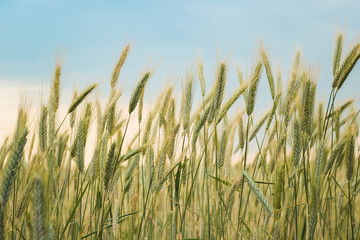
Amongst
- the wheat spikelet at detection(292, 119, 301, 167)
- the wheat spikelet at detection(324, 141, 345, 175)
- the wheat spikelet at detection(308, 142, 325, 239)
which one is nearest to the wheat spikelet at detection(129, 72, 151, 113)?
the wheat spikelet at detection(292, 119, 301, 167)

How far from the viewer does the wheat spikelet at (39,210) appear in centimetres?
96

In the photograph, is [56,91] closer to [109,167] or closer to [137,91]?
[137,91]

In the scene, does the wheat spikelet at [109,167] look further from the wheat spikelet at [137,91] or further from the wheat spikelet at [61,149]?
the wheat spikelet at [61,149]

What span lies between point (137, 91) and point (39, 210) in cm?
94

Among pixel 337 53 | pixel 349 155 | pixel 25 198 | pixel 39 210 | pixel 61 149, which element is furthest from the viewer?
pixel 337 53

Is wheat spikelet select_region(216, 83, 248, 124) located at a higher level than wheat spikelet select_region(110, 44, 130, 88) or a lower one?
lower

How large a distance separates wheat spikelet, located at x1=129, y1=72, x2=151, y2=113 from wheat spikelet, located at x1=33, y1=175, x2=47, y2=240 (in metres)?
0.84

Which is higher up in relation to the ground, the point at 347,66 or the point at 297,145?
the point at 347,66

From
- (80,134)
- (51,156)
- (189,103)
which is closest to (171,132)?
(189,103)

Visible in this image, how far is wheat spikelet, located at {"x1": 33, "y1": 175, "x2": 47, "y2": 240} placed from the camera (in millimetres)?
960

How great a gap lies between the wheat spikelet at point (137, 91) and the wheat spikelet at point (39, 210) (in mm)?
839

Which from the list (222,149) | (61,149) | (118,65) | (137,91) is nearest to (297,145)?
(222,149)

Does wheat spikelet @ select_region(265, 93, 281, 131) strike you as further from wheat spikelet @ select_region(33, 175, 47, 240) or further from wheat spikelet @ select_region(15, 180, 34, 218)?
wheat spikelet @ select_region(33, 175, 47, 240)

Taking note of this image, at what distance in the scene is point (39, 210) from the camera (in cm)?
97
